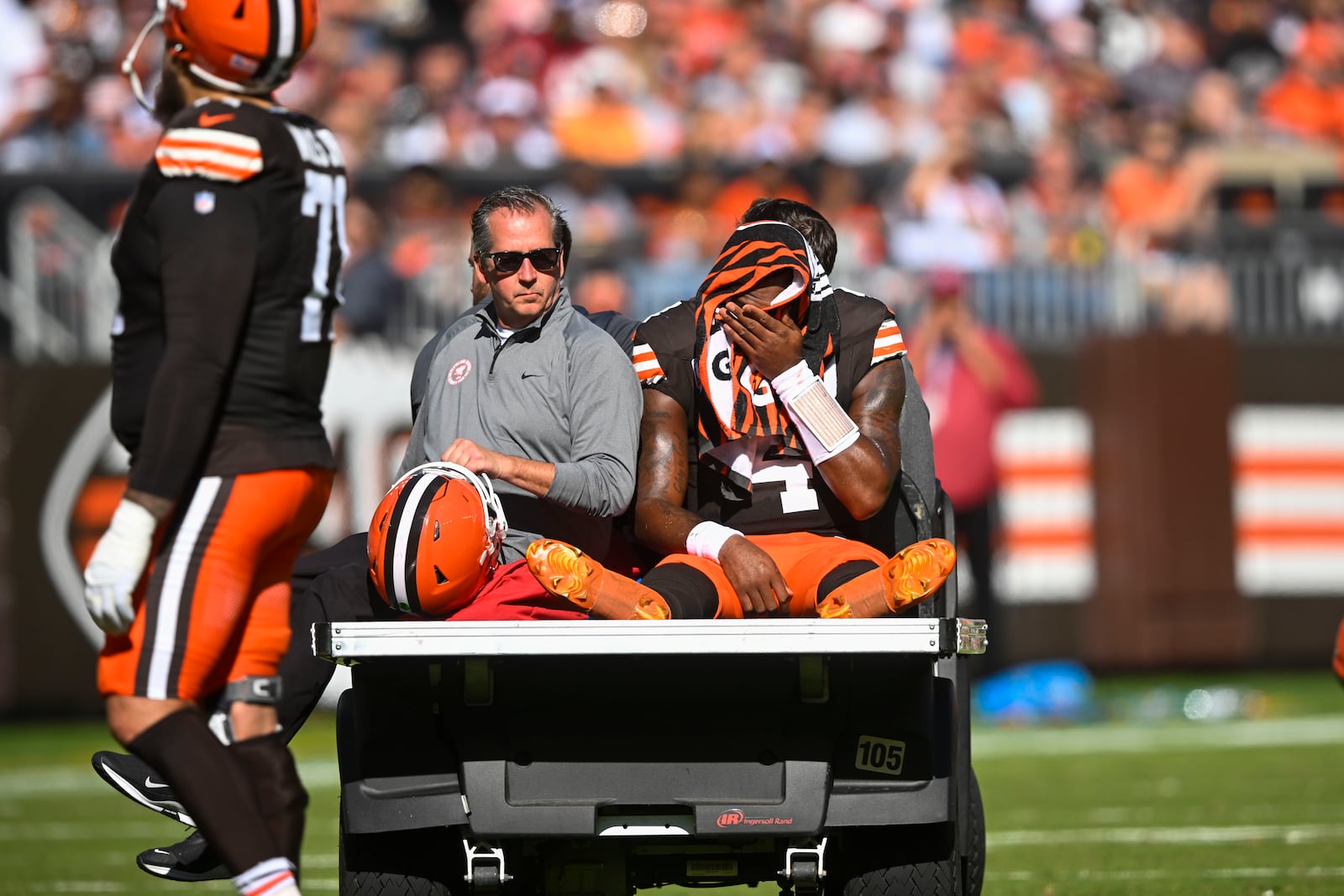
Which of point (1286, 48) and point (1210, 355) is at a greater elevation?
point (1286, 48)

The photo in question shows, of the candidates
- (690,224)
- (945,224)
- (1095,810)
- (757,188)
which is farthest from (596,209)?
(1095,810)

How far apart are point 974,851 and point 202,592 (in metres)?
2.15

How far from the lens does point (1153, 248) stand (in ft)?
45.3

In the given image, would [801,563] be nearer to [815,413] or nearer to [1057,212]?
[815,413]

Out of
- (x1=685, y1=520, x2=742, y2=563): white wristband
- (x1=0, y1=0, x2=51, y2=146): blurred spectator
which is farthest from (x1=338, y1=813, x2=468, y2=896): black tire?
(x1=0, y1=0, x2=51, y2=146): blurred spectator

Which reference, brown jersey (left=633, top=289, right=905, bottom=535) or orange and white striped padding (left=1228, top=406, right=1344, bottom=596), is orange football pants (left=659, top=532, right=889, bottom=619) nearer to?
brown jersey (left=633, top=289, right=905, bottom=535)

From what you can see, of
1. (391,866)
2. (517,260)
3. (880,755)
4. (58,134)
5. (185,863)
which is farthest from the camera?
(58,134)

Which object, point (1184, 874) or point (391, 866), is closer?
point (391, 866)

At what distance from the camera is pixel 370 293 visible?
12789 millimetres

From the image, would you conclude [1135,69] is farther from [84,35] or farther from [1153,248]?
[84,35]

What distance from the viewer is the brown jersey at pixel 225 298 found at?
4.14 meters


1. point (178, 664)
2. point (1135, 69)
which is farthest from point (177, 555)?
point (1135, 69)

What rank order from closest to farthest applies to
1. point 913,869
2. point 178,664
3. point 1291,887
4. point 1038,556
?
1. point 178,664
2. point 913,869
3. point 1291,887
4. point 1038,556

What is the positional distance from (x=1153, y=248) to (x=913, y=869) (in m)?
9.70
